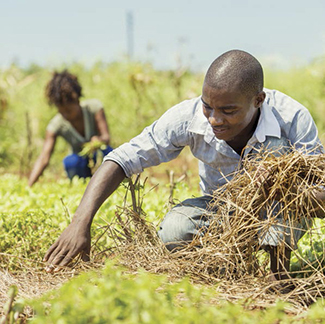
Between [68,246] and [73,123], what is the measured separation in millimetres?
3265

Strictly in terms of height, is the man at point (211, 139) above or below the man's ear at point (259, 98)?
below

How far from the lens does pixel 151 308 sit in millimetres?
1422

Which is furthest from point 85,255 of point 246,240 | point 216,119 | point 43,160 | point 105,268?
point 43,160

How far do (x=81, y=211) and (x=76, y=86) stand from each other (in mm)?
3091

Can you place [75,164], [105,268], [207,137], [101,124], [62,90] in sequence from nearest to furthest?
[105,268] < [207,137] < [62,90] < [75,164] < [101,124]

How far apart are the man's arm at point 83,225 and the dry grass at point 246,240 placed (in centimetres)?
8

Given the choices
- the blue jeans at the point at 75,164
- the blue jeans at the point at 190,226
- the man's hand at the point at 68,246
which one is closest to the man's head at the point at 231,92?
the blue jeans at the point at 190,226

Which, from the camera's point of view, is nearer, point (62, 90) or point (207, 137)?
point (207, 137)

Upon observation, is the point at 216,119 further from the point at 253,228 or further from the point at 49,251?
the point at 49,251

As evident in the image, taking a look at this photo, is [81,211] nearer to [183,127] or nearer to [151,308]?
[183,127]

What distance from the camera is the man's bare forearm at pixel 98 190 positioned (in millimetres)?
2375

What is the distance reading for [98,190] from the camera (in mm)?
2436

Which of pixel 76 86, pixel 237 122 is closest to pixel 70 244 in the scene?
pixel 237 122

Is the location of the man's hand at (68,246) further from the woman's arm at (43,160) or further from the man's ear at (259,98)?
the woman's arm at (43,160)
